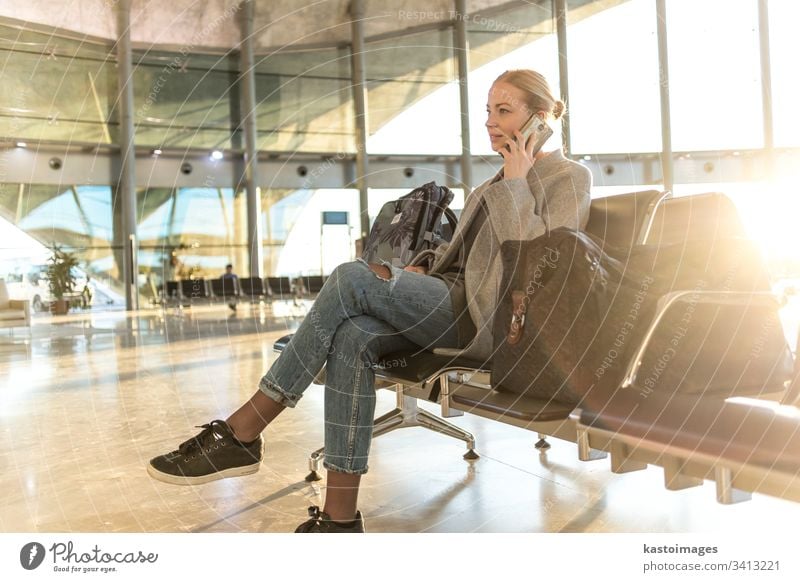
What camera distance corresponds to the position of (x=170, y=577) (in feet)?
5.41

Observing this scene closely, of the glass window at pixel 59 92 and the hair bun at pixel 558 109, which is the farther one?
the glass window at pixel 59 92

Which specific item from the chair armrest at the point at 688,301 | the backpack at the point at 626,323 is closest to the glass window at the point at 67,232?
the backpack at the point at 626,323

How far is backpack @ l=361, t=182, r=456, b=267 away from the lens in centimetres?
298

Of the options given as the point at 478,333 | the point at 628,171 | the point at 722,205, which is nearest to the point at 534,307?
the point at 478,333

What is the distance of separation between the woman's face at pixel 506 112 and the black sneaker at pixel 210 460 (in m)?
1.06

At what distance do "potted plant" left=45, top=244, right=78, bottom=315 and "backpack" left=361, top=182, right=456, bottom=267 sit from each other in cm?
1472

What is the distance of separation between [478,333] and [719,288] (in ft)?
1.94

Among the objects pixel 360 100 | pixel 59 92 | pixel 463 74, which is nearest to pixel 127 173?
pixel 59 92

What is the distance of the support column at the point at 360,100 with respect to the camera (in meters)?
16.7

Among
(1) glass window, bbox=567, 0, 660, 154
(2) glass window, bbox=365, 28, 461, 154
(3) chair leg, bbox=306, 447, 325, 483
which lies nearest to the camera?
(3) chair leg, bbox=306, 447, 325, 483

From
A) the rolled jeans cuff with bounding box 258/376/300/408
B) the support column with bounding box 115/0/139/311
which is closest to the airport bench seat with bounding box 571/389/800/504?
Result: the rolled jeans cuff with bounding box 258/376/300/408

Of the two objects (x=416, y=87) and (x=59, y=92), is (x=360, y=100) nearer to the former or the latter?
(x=416, y=87)

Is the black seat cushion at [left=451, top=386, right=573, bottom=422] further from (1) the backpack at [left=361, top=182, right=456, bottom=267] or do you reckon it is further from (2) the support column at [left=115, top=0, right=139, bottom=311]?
(2) the support column at [left=115, top=0, right=139, bottom=311]

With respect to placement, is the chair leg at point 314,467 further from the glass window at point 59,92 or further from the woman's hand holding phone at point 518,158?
the glass window at point 59,92
